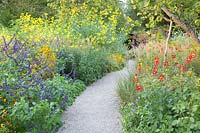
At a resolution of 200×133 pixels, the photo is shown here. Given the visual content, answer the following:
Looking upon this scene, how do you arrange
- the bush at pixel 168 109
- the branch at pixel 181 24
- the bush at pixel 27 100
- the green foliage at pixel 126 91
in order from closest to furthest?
the branch at pixel 181 24
the bush at pixel 168 109
the bush at pixel 27 100
the green foliage at pixel 126 91

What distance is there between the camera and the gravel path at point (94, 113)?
475 centimetres

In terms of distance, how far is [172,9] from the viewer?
3.57 m

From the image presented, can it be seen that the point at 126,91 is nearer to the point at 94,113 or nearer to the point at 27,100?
the point at 94,113

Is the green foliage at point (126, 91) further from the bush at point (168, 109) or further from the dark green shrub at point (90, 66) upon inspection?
the dark green shrub at point (90, 66)

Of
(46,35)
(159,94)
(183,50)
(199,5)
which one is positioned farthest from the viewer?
(46,35)

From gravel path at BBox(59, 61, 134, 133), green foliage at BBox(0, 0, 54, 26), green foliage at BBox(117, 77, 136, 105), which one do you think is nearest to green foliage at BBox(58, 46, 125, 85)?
gravel path at BBox(59, 61, 134, 133)

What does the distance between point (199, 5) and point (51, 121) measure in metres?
2.14

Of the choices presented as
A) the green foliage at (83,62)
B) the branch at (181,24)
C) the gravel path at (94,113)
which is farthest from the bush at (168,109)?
the green foliage at (83,62)

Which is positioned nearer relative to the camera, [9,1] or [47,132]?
[47,132]

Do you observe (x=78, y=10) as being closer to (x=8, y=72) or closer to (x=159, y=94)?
(x=8, y=72)

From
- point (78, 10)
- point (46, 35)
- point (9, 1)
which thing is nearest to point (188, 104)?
point (46, 35)

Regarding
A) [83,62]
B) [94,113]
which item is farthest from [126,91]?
[83,62]

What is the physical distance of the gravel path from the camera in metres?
4.75

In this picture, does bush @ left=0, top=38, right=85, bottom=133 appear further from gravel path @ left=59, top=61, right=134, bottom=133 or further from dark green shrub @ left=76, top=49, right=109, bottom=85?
dark green shrub @ left=76, top=49, right=109, bottom=85
